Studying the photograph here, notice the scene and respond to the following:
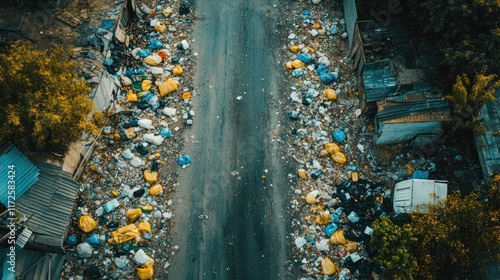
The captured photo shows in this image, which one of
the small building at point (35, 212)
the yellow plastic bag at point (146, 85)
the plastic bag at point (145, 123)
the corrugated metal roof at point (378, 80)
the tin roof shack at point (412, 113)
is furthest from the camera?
the yellow plastic bag at point (146, 85)

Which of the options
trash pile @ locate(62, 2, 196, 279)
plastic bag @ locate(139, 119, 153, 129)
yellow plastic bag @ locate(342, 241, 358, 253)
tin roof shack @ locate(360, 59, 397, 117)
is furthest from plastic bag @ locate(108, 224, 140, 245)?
tin roof shack @ locate(360, 59, 397, 117)

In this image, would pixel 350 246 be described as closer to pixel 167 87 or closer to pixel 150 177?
pixel 150 177

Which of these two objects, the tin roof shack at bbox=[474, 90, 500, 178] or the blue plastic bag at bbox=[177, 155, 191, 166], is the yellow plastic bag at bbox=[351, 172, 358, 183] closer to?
the tin roof shack at bbox=[474, 90, 500, 178]

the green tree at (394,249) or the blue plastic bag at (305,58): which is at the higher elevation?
the blue plastic bag at (305,58)

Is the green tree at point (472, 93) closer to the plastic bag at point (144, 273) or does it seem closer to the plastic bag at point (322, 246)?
the plastic bag at point (322, 246)

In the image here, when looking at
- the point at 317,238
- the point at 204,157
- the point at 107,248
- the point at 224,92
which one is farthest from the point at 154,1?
the point at 317,238

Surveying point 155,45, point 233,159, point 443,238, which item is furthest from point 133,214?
point 443,238

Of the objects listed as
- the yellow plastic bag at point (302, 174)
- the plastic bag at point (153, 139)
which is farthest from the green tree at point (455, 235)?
the plastic bag at point (153, 139)
